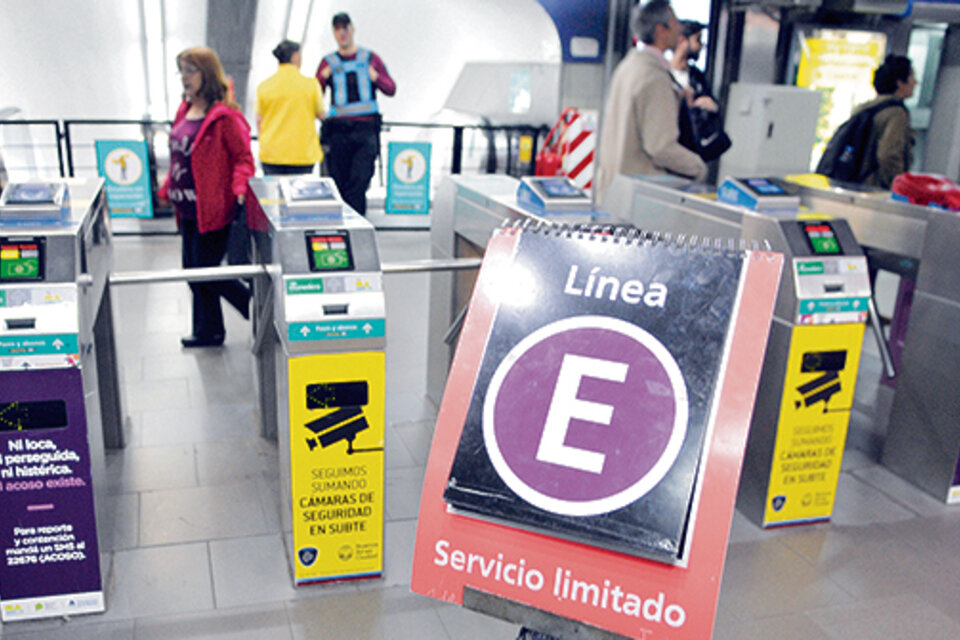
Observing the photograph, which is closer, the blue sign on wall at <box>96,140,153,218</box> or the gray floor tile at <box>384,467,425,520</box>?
the gray floor tile at <box>384,467,425,520</box>

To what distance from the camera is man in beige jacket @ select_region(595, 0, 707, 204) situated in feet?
11.5

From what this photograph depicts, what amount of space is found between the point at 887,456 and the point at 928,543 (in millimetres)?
573

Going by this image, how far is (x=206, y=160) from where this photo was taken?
3.54 meters

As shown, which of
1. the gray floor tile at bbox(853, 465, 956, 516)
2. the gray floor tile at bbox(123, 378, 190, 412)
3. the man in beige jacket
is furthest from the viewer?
the man in beige jacket

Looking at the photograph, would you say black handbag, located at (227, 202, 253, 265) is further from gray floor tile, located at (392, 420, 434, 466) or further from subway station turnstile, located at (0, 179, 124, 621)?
subway station turnstile, located at (0, 179, 124, 621)

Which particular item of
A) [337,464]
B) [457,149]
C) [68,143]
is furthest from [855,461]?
[68,143]

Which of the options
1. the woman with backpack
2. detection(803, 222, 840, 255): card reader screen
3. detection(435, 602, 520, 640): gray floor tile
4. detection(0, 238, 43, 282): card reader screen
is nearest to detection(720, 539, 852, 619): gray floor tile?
detection(435, 602, 520, 640): gray floor tile

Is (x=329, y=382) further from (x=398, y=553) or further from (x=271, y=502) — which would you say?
(x=271, y=502)

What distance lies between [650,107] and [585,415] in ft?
8.72

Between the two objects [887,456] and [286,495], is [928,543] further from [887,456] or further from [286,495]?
[286,495]

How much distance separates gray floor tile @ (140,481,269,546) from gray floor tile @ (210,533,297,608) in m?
0.06

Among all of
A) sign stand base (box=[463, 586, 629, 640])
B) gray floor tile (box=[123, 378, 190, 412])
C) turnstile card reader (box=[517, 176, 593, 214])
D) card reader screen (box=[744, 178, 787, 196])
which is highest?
card reader screen (box=[744, 178, 787, 196])

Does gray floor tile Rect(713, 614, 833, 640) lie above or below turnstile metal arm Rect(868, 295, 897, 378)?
below

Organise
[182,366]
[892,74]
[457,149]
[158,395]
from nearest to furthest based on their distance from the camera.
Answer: [158,395] → [182,366] → [892,74] → [457,149]
